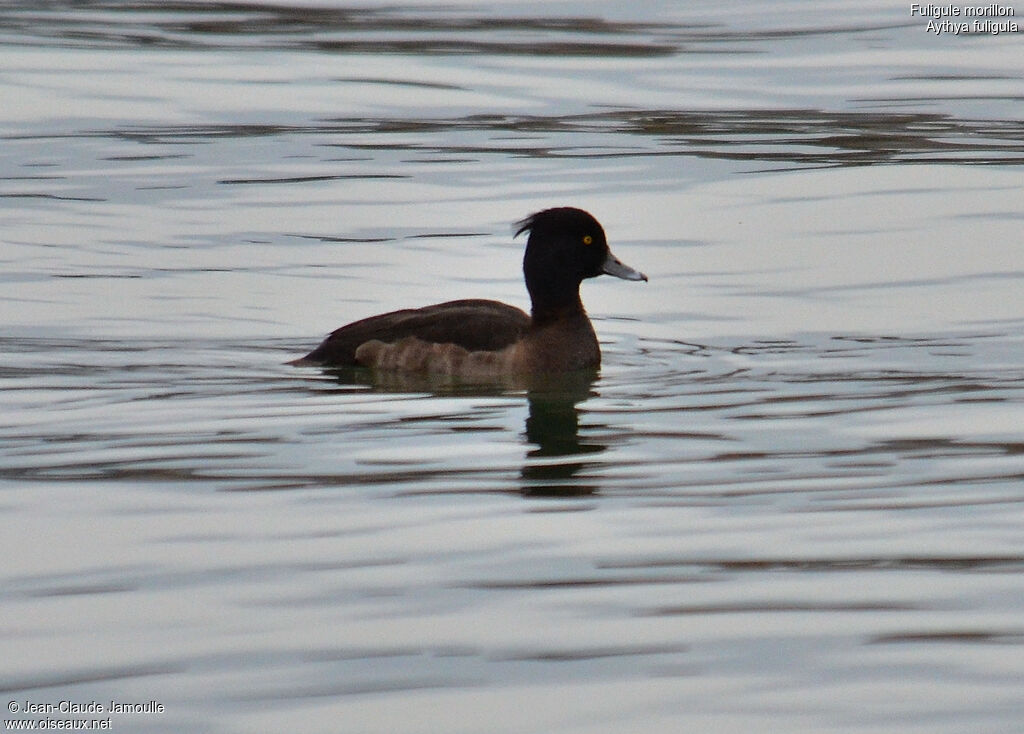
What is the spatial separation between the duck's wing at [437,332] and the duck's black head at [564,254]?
16.5 inches

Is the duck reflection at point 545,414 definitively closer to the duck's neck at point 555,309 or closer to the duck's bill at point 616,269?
the duck's neck at point 555,309

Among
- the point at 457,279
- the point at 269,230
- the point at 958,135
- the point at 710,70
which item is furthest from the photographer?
the point at 710,70

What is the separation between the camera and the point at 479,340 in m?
11.6

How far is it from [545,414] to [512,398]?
1.89ft

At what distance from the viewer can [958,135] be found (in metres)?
19.3

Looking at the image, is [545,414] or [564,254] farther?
[564,254]

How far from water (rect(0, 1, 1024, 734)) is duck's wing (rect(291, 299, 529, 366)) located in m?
0.33

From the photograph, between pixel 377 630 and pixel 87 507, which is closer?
pixel 377 630

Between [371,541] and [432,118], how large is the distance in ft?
45.1

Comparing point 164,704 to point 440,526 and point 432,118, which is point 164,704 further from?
point 432,118

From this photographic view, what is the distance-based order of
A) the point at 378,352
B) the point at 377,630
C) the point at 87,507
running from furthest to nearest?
the point at 378,352 → the point at 87,507 → the point at 377,630

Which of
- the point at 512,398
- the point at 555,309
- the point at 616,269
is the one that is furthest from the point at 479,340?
the point at 616,269

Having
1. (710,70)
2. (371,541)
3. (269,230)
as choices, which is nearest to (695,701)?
(371,541)

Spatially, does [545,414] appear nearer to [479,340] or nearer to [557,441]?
[557,441]
